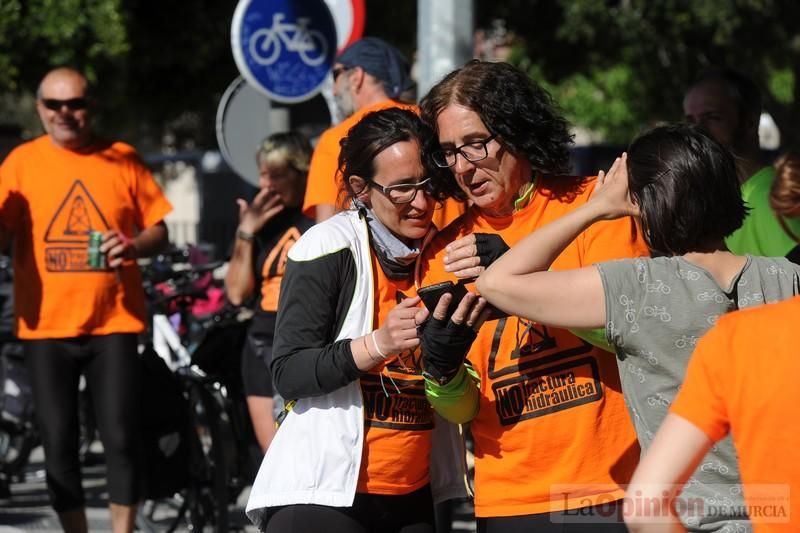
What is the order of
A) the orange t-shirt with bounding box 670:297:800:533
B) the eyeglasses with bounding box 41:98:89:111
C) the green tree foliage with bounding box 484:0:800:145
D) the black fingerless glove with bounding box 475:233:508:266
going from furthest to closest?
the green tree foliage with bounding box 484:0:800:145 < the eyeglasses with bounding box 41:98:89:111 < the black fingerless glove with bounding box 475:233:508:266 < the orange t-shirt with bounding box 670:297:800:533

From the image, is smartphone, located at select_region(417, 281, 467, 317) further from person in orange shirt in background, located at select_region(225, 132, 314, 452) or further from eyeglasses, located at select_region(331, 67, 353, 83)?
person in orange shirt in background, located at select_region(225, 132, 314, 452)

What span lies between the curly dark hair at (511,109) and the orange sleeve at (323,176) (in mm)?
1412

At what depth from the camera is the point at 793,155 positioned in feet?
17.0

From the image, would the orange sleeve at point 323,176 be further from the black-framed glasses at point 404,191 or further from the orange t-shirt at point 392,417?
the orange t-shirt at point 392,417

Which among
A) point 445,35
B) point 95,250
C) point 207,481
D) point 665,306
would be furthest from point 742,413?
point 445,35

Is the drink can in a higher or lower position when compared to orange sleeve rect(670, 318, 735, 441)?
lower

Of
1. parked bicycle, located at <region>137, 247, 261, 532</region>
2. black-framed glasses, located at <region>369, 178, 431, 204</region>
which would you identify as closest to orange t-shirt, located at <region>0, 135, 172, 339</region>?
parked bicycle, located at <region>137, 247, 261, 532</region>

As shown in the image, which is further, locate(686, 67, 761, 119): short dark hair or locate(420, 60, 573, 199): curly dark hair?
locate(686, 67, 761, 119): short dark hair

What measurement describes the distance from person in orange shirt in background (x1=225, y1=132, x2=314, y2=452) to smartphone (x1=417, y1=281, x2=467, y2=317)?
125 inches

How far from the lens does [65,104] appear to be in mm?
5746

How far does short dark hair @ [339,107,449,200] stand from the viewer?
348 centimetres

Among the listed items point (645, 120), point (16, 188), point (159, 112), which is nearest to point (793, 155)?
point (16, 188)

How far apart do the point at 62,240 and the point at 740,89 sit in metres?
2.95

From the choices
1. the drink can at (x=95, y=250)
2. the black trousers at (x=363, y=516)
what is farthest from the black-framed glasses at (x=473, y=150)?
the drink can at (x=95, y=250)
